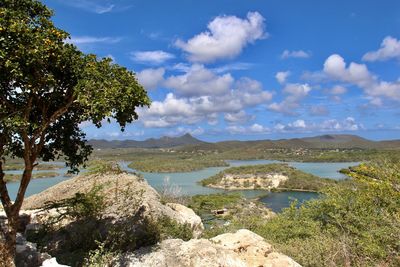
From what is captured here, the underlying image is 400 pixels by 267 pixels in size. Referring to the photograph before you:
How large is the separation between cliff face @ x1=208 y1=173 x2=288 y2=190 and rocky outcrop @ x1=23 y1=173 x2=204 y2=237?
9905 centimetres

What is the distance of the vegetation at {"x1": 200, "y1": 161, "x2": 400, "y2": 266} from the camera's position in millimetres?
12359

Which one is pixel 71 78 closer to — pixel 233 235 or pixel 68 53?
pixel 68 53

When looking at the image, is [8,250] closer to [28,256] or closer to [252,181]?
[28,256]

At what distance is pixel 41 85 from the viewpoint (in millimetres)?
9617

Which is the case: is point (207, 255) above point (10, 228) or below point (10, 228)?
below

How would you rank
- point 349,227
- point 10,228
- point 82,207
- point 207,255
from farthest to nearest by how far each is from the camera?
1. point 349,227
2. point 82,207
3. point 207,255
4. point 10,228

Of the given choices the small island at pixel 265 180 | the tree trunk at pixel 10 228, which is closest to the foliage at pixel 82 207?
the tree trunk at pixel 10 228

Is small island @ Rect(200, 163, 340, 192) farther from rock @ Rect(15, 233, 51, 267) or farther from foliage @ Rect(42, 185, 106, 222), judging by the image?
rock @ Rect(15, 233, 51, 267)

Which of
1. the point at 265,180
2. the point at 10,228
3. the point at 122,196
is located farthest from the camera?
the point at 265,180

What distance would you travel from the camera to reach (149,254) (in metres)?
11.4

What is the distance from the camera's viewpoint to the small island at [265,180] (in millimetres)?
110931

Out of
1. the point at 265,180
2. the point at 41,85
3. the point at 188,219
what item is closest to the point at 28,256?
the point at 41,85

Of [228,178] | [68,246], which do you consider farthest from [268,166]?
[68,246]

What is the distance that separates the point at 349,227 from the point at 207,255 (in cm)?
880
